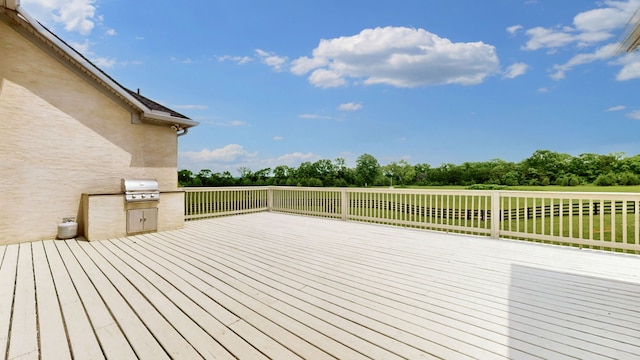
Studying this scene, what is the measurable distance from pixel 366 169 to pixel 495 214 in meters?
13.2

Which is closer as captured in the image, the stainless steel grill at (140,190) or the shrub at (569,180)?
the stainless steel grill at (140,190)

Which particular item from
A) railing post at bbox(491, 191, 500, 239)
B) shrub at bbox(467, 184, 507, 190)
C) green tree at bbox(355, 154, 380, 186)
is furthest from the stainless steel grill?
shrub at bbox(467, 184, 507, 190)

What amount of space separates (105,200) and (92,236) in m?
0.68

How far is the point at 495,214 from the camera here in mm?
5055

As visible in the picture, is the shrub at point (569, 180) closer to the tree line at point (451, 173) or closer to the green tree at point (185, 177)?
the tree line at point (451, 173)

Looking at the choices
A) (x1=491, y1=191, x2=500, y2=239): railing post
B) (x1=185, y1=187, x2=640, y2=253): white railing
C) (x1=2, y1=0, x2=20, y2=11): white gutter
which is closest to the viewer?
(x1=2, y1=0, x2=20, y2=11): white gutter

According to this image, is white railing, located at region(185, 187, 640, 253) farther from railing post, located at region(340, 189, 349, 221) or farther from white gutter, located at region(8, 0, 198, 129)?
white gutter, located at region(8, 0, 198, 129)

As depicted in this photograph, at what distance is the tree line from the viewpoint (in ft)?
38.5

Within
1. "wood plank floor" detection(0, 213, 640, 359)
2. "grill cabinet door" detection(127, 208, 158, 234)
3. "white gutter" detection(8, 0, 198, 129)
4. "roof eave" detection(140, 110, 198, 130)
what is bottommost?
"wood plank floor" detection(0, 213, 640, 359)

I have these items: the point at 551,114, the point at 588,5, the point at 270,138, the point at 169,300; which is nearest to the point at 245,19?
the point at 270,138

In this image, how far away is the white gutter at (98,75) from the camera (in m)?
4.57

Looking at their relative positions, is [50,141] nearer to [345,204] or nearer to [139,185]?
[139,185]

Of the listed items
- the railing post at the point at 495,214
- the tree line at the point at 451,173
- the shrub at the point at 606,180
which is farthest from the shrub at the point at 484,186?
the railing post at the point at 495,214

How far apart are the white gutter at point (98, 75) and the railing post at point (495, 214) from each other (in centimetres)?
687
